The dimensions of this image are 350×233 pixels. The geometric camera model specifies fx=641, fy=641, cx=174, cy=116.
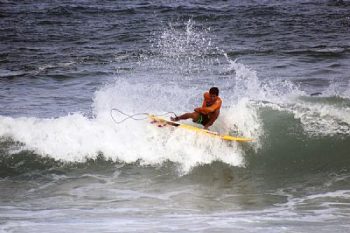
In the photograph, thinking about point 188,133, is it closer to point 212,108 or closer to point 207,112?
point 207,112

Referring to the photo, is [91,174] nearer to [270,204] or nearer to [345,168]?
[270,204]

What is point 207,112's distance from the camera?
12.1 meters

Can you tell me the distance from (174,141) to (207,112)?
100cm

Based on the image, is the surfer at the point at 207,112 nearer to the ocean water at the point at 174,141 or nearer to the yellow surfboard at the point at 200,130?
the yellow surfboard at the point at 200,130

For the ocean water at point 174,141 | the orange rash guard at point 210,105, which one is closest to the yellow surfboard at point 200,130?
the ocean water at point 174,141

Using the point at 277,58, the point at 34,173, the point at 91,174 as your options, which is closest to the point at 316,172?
the point at 91,174

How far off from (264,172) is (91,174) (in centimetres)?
331

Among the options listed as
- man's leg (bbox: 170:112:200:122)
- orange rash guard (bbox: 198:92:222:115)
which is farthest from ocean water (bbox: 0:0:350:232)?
orange rash guard (bbox: 198:92:222:115)

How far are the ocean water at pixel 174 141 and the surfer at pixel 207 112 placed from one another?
38 cm

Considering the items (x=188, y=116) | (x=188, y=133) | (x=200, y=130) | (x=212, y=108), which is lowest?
(x=188, y=133)

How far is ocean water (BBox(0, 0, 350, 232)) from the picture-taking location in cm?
968

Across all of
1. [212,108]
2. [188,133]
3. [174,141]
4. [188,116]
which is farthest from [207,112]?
[174,141]

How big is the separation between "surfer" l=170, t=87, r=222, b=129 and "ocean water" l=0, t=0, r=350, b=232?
38 centimetres

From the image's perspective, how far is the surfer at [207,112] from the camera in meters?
12.0
